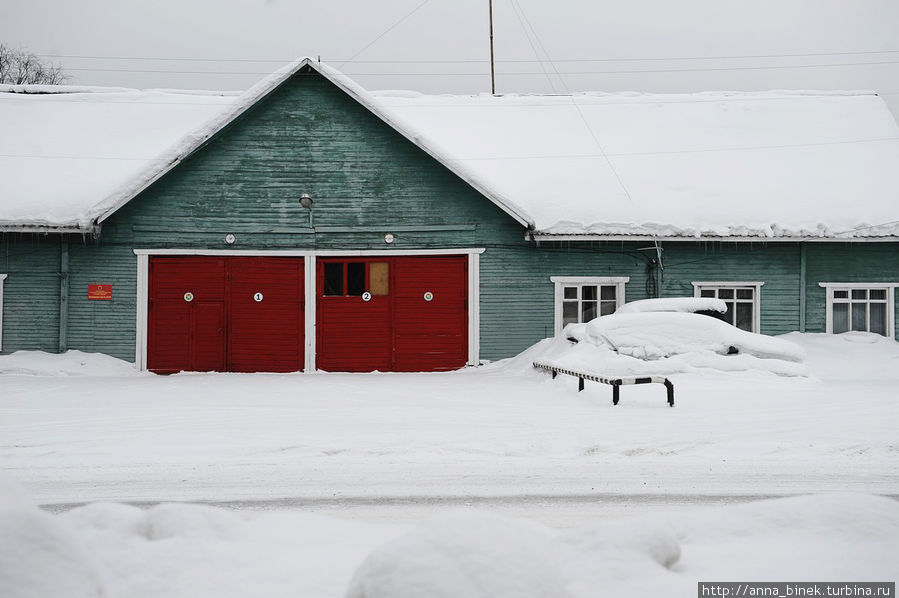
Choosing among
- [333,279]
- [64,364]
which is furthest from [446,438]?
[64,364]

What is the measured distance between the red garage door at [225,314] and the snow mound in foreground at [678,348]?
6.56 meters

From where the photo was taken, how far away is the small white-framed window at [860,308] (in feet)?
58.3

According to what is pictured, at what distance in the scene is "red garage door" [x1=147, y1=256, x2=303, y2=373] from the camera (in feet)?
55.2

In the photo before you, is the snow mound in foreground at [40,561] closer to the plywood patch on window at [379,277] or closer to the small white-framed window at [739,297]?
the plywood patch on window at [379,277]

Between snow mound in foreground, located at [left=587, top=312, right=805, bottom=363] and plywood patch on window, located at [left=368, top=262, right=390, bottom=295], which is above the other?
plywood patch on window, located at [left=368, top=262, right=390, bottom=295]

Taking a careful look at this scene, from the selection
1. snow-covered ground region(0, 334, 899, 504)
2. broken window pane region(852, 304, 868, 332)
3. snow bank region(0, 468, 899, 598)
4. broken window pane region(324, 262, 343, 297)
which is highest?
broken window pane region(324, 262, 343, 297)

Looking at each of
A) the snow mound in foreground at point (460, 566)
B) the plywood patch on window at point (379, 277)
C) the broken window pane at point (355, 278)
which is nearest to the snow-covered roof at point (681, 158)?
the plywood patch on window at point (379, 277)

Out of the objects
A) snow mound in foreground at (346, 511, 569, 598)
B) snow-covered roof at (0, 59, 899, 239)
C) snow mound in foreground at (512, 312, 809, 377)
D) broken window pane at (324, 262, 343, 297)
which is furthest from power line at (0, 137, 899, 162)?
snow mound in foreground at (346, 511, 569, 598)

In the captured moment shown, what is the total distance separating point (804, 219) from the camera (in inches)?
695

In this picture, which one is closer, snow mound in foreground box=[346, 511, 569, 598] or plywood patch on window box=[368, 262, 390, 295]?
snow mound in foreground box=[346, 511, 569, 598]

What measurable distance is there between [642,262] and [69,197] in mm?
13156

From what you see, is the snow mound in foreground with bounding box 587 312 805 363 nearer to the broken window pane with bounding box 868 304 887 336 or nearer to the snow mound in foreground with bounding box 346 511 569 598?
the broken window pane with bounding box 868 304 887 336

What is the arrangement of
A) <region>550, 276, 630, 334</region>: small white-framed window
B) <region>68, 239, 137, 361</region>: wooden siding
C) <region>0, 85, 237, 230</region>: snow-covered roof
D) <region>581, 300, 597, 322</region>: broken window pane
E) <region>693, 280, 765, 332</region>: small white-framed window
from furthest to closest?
<region>693, 280, 765, 332</region>: small white-framed window, <region>581, 300, 597, 322</region>: broken window pane, <region>550, 276, 630, 334</region>: small white-framed window, <region>68, 239, 137, 361</region>: wooden siding, <region>0, 85, 237, 230</region>: snow-covered roof

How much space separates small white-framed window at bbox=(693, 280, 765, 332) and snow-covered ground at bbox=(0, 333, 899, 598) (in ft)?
9.95
